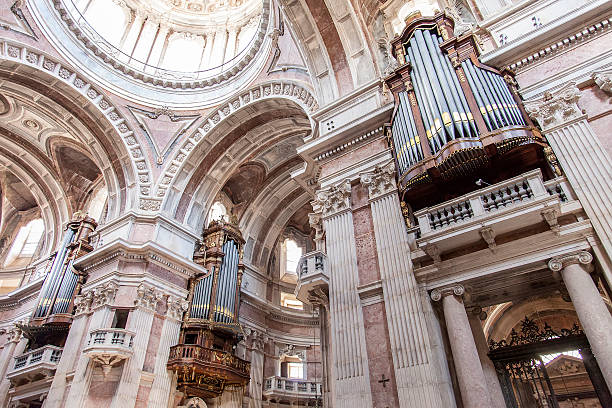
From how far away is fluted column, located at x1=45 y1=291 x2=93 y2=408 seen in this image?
10242 millimetres

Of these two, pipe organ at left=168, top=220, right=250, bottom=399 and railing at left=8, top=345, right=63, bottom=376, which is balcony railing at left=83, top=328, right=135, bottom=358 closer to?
pipe organ at left=168, top=220, right=250, bottom=399

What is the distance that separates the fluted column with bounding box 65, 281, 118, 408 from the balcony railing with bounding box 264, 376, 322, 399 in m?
5.95

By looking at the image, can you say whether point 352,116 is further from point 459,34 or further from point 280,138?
point 280,138

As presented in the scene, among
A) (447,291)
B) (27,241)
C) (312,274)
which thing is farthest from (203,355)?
(27,241)

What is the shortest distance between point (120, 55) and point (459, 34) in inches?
528

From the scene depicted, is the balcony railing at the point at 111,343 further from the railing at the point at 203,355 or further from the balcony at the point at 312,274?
the balcony at the point at 312,274

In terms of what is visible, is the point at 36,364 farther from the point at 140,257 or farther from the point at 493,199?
the point at 493,199

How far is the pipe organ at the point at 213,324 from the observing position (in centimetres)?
1109

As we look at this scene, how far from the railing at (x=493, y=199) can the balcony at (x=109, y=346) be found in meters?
8.30

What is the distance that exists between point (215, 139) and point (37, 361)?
367 inches

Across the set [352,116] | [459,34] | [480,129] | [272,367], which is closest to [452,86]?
[480,129]

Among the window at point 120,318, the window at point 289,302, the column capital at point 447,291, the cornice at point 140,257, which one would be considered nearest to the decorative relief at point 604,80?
the column capital at point 447,291

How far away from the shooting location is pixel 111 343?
32.8ft

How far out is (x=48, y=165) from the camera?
673 inches
